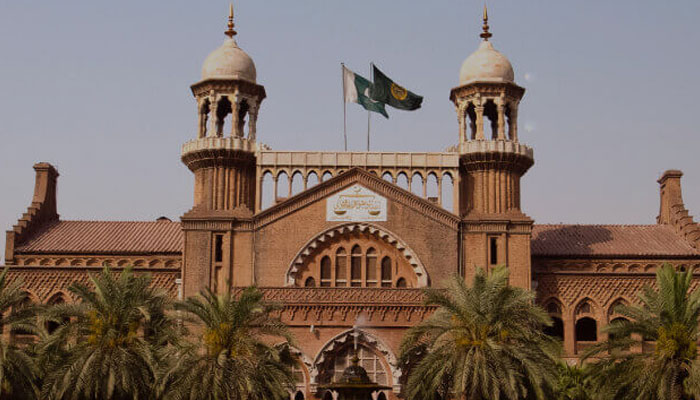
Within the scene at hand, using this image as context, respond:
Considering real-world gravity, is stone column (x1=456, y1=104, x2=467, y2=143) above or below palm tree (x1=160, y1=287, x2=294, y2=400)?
above

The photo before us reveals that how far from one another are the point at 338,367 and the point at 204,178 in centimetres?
1269

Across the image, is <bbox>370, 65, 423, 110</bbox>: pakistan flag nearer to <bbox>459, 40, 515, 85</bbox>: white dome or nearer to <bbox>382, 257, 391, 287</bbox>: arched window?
<bbox>459, 40, 515, 85</bbox>: white dome

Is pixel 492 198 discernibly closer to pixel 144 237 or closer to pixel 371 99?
pixel 371 99

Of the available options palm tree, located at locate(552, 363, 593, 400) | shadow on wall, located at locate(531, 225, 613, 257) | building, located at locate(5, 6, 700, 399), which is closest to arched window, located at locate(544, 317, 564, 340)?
building, located at locate(5, 6, 700, 399)

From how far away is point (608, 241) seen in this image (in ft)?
191

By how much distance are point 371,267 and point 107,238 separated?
16.3 m

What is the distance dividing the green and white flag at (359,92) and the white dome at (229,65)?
5274 millimetres

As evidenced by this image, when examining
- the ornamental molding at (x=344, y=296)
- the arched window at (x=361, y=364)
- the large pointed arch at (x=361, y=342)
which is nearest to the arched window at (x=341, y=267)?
the ornamental molding at (x=344, y=296)

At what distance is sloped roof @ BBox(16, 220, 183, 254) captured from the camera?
187ft

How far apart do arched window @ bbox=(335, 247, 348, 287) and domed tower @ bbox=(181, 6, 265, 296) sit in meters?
4.50

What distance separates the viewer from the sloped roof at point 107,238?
57.0m

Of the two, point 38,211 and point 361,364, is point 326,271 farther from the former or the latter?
point 38,211

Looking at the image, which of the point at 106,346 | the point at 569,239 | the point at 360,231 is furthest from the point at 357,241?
the point at 106,346

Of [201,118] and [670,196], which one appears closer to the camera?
[201,118]
